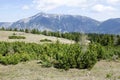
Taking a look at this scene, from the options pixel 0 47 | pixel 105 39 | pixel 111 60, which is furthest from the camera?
pixel 105 39

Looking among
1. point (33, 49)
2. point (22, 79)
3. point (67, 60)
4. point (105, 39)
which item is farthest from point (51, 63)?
point (105, 39)

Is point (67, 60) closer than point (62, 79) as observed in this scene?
No

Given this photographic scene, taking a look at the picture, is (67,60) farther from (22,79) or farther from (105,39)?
(105,39)

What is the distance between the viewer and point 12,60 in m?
40.4

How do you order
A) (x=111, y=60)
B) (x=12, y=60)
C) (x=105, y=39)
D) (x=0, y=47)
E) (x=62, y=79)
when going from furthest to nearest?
(x=105, y=39)
(x=0, y=47)
(x=111, y=60)
(x=12, y=60)
(x=62, y=79)

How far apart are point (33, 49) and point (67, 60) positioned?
68.2 ft

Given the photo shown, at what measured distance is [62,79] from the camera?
26203mm

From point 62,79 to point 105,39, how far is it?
117202 mm

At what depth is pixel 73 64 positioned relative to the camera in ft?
117

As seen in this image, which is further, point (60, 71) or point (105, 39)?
point (105, 39)

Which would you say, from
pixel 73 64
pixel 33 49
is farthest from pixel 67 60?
pixel 33 49

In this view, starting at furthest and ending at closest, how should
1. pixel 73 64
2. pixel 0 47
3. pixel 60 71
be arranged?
1. pixel 0 47
2. pixel 73 64
3. pixel 60 71

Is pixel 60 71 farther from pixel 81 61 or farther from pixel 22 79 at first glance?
pixel 22 79

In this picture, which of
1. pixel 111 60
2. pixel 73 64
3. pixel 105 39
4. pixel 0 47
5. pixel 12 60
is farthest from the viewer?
pixel 105 39
